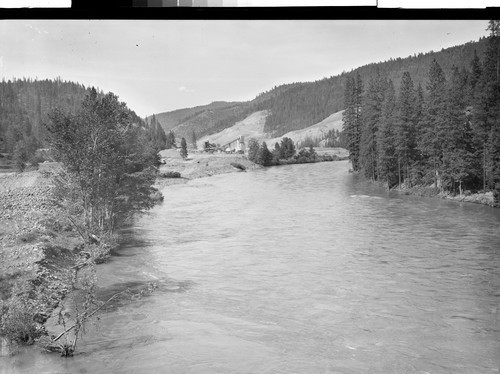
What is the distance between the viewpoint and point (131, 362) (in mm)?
3133

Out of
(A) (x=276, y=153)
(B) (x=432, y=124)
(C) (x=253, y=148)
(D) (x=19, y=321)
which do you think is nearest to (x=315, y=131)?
(A) (x=276, y=153)

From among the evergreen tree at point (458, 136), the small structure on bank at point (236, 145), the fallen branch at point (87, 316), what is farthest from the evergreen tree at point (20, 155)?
the evergreen tree at point (458, 136)

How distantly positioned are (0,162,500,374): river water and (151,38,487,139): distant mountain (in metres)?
0.37

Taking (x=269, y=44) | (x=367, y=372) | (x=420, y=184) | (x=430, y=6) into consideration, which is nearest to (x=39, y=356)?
(x=367, y=372)

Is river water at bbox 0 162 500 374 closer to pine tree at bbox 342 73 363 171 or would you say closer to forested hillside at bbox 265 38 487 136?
pine tree at bbox 342 73 363 171

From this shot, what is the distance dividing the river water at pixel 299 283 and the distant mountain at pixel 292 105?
37 centimetres

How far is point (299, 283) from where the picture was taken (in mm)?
3605

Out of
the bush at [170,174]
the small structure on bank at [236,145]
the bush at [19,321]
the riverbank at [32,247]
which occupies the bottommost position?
the bush at [19,321]

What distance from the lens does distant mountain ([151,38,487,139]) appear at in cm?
362

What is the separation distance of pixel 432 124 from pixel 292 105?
1070 mm

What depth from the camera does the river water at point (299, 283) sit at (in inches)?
123

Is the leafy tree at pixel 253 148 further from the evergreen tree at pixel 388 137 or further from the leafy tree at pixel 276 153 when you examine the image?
the evergreen tree at pixel 388 137

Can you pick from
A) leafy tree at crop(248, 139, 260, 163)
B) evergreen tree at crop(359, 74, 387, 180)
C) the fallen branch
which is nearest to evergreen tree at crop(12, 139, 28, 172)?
the fallen branch

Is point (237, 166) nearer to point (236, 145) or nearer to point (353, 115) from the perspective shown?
point (236, 145)
